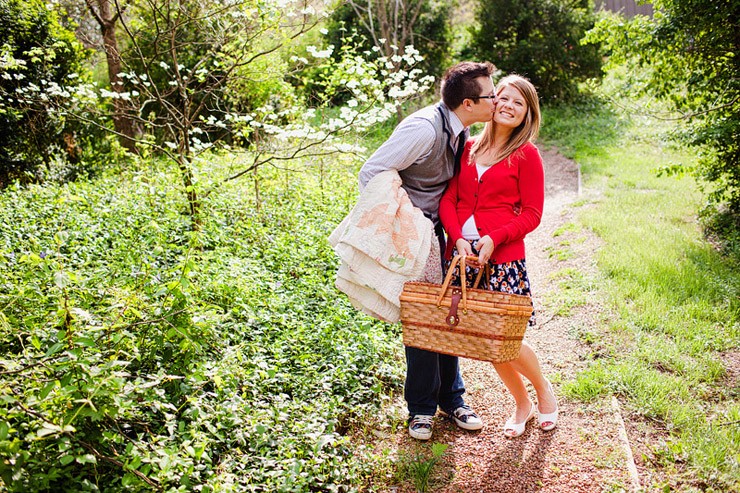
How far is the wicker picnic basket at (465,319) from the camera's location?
245 centimetres

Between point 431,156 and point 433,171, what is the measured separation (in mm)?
108

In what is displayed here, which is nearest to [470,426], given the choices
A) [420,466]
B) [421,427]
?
[421,427]

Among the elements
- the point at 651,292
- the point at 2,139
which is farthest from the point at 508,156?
the point at 2,139

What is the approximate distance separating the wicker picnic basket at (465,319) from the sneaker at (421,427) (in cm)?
74

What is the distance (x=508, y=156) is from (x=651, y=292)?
268cm

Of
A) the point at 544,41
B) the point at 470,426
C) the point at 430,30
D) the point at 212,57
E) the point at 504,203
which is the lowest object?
the point at 470,426

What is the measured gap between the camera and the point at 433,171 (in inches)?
115

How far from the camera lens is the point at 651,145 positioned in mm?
11031

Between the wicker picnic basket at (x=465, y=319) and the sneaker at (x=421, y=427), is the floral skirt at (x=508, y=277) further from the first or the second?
the sneaker at (x=421, y=427)

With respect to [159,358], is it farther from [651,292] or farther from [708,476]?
[651,292]

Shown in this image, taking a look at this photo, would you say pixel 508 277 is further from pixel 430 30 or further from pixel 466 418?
pixel 430 30

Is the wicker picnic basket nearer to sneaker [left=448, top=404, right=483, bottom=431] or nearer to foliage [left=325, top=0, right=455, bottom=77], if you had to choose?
sneaker [left=448, top=404, right=483, bottom=431]

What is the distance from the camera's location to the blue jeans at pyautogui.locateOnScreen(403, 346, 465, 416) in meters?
3.08

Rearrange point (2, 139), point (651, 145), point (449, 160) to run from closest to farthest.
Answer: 1. point (449, 160)
2. point (2, 139)
3. point (651, 145)
